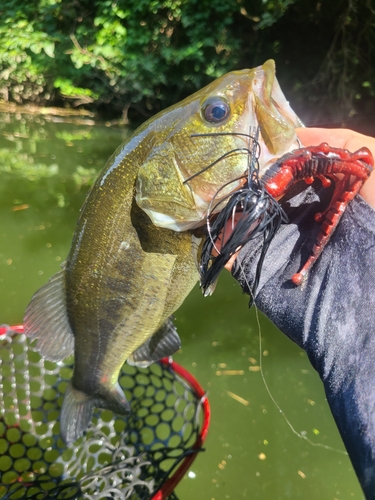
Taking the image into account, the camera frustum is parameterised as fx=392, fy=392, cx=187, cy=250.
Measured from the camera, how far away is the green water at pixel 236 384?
7.90 feet

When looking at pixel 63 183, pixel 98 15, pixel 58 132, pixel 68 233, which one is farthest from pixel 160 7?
pixel 68 233

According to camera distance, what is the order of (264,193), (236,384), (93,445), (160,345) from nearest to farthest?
(264,193) → (160,345) → (93,445) → (236,384)

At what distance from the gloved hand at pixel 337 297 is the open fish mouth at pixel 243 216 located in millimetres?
201

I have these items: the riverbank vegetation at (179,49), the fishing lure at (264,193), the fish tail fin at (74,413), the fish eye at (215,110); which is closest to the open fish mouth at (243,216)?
the fishing lure at (264,193)

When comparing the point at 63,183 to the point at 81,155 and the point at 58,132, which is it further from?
the point at 58,132

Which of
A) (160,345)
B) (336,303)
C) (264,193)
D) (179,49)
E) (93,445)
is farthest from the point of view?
(179,49)

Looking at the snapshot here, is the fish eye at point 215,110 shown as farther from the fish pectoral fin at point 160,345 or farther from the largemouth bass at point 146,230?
the fish pectoral fin at point 160,345

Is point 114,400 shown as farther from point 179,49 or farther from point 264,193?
point 179,49

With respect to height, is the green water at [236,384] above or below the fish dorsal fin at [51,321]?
below

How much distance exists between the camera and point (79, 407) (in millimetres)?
1945

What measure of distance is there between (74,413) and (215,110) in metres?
1.57

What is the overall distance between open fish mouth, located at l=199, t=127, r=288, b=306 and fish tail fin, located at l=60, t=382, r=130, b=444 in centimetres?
95

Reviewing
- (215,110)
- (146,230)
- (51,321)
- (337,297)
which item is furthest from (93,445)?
(215,110)

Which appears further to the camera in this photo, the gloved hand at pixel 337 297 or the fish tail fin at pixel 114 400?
the fish tail fin at pixel 114 400
